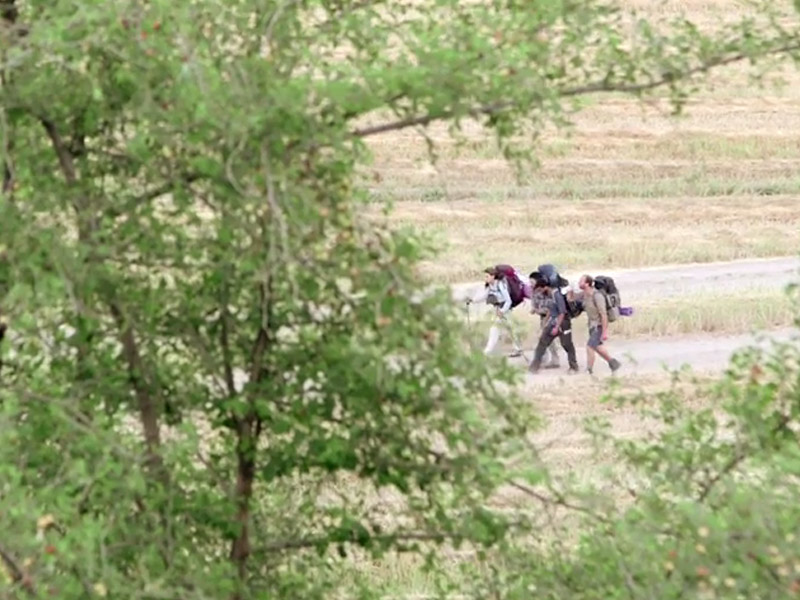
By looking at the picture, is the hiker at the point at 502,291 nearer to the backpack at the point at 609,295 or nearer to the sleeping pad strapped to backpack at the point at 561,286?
the sleeping pad strapped to backpack at the point at 561,286

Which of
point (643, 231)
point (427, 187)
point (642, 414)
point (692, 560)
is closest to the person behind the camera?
point (692, 560)

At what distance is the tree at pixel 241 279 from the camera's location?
5.18 metres

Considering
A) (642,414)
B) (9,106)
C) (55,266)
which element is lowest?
(642,414)

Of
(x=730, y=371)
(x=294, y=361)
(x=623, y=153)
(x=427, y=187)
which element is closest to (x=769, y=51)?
(x=730, y=371)

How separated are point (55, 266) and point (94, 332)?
0.48 m

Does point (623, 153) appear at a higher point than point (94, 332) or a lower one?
lower

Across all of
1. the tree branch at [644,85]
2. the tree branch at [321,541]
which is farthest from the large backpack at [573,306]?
the tree branch at [644,85]

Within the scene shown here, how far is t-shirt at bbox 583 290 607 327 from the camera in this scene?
21172 millimetres

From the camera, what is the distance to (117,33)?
5266mm

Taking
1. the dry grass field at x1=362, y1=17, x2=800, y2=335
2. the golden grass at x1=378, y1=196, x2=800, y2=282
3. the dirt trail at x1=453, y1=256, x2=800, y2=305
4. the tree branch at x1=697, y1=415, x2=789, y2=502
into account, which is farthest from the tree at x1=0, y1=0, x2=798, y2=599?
the golden grass at x1=378, y1=196, x2=800, y2=282

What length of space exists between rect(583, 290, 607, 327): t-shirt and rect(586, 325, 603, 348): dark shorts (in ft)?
0.17

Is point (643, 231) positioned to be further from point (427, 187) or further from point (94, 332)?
point (94, 332)

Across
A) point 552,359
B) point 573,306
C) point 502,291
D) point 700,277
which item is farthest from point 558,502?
point 700,277

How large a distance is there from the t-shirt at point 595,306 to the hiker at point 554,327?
24 centimetres
